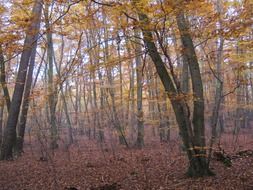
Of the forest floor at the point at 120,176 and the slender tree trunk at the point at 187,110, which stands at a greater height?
the slender tree trunk at the point at 187,110

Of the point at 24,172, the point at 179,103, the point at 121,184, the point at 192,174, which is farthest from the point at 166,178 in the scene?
the point at 24,172

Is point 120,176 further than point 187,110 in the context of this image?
Yes

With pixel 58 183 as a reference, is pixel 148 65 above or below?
above

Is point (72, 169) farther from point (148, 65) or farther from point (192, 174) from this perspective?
point (148, 65)

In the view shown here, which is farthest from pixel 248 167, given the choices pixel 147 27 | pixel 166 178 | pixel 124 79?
pixel 124 79

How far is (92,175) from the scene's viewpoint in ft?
26.6

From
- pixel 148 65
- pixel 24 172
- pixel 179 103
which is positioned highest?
pixel 148 65

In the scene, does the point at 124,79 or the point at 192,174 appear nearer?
the point at 192,174

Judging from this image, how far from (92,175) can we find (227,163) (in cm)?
384

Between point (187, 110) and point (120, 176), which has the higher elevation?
point (187, 110)

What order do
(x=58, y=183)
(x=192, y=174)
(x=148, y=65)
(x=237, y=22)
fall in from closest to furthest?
(x=237, y=22)
(x=192, y=174)
(x=58, y=183)
(x=148, y=65)

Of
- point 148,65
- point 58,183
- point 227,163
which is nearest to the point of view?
point 58,183

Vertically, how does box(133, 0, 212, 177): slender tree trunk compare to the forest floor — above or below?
above

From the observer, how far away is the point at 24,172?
350 inches
